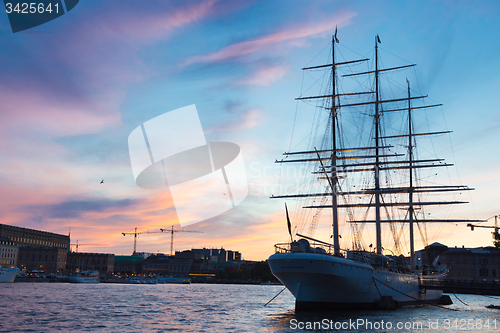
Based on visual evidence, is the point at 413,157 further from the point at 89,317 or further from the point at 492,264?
the point at 492,264

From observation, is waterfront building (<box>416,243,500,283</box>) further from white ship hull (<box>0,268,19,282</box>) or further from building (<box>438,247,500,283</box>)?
white ship hull (<box>0,268,19,282</box>)

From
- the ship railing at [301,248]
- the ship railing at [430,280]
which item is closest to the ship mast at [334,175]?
the ship railing at [301,248]

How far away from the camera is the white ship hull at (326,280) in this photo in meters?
47.8

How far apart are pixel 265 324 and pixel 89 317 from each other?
18.7m

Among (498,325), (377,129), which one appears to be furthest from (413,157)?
(498,325)

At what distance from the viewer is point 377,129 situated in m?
84.9

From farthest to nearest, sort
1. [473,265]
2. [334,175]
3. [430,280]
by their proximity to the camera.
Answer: [473,265], [430,280], [334,175]

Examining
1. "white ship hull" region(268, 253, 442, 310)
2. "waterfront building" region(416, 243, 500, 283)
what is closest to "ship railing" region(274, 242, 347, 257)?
"white ship hull" region(268, 253, 442, 310)

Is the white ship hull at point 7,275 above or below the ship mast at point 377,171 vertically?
below

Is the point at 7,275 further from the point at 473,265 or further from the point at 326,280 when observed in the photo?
the point at 473,265

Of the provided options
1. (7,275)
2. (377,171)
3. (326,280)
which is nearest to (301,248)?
(326,280)

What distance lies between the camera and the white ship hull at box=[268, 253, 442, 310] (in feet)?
157

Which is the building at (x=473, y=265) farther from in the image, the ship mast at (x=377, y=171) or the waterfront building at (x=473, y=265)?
the ship mast at (x=377, y=171)

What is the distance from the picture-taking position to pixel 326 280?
48.4 m
